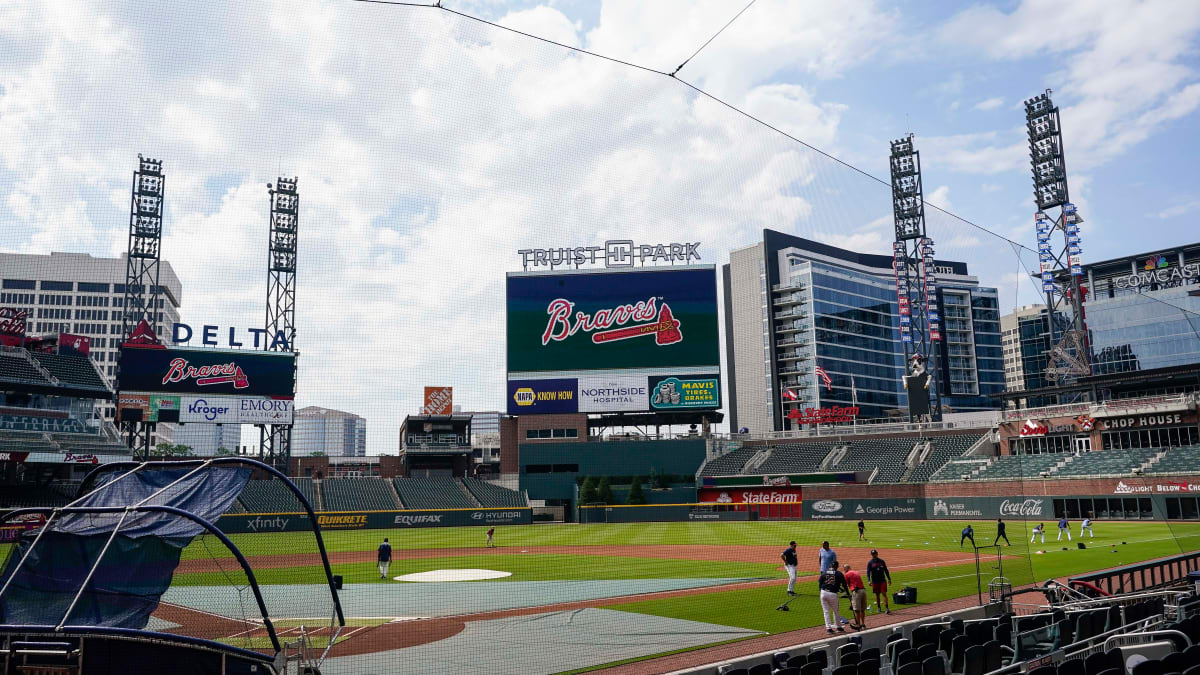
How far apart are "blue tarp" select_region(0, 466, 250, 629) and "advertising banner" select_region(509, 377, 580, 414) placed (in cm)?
5640

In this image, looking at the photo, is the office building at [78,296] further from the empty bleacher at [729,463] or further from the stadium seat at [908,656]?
the stadium seat at [908,656]

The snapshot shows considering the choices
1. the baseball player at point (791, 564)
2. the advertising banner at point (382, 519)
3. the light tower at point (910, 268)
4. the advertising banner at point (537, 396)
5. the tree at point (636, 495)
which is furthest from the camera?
the light tower at point (910, 268)

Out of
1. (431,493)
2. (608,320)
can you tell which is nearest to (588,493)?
(431,493)

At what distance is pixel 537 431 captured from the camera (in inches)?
2665

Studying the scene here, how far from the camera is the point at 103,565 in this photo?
8.24m

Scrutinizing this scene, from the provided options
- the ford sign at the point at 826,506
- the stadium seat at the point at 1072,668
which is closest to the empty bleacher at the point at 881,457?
the ford sign at the point at 826,506

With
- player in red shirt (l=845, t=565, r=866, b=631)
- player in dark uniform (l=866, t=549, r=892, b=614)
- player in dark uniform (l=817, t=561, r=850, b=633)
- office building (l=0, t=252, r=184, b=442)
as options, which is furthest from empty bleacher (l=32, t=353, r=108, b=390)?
player in red shirt (l=845, t=565, r=866, b=631)

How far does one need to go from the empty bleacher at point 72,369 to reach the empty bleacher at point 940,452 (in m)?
57.6

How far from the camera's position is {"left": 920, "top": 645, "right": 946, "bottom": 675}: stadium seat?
361 inches

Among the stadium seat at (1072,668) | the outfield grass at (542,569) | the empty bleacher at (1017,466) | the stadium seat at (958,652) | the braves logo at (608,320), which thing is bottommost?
the outfield grass at (542,569)

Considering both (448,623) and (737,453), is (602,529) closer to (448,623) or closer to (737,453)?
(737,453)

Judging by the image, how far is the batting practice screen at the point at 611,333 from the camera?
65375 millimetres

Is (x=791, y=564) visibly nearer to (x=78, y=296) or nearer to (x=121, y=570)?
(x=121, y=570)

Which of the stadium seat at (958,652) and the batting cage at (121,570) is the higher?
the batting cage at (121,570)
